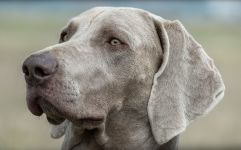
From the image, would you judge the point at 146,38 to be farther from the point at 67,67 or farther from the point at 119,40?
the point at 67,67

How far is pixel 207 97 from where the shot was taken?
7.17 meters

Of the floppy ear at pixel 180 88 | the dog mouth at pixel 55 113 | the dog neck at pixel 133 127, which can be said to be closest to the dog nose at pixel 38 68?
the dog mouth at pixel 55 113

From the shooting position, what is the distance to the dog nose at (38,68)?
262 inches

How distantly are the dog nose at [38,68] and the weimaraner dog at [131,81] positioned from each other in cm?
15

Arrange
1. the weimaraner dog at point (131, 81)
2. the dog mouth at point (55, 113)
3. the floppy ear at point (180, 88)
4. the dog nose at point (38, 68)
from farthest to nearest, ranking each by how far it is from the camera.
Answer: the floppy ear at point (180, 88), the weimaraner dog at point (131, 81), the dog mouth at point (55, 113), the dog nose at point (38, 68)

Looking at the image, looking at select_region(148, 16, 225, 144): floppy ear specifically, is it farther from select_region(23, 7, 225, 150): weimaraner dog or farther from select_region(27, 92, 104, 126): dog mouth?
select_region(27, 92, 104, 126): dog mouth

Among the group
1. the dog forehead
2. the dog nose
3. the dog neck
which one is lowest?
the dog neck

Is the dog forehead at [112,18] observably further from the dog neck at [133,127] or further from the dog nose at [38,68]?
the dog nose at [38,68]

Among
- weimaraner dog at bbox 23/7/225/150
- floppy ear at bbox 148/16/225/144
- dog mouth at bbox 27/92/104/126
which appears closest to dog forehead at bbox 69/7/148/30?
weimaraner dog at bbox 23/7/225/150

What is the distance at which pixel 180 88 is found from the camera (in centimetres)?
718

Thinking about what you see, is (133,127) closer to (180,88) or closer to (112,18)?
(180,88)

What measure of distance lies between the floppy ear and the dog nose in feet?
2.49

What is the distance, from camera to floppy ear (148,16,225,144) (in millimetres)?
7129

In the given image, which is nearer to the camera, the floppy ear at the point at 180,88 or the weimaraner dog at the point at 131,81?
the weimaraner dog at the point at 131,81
